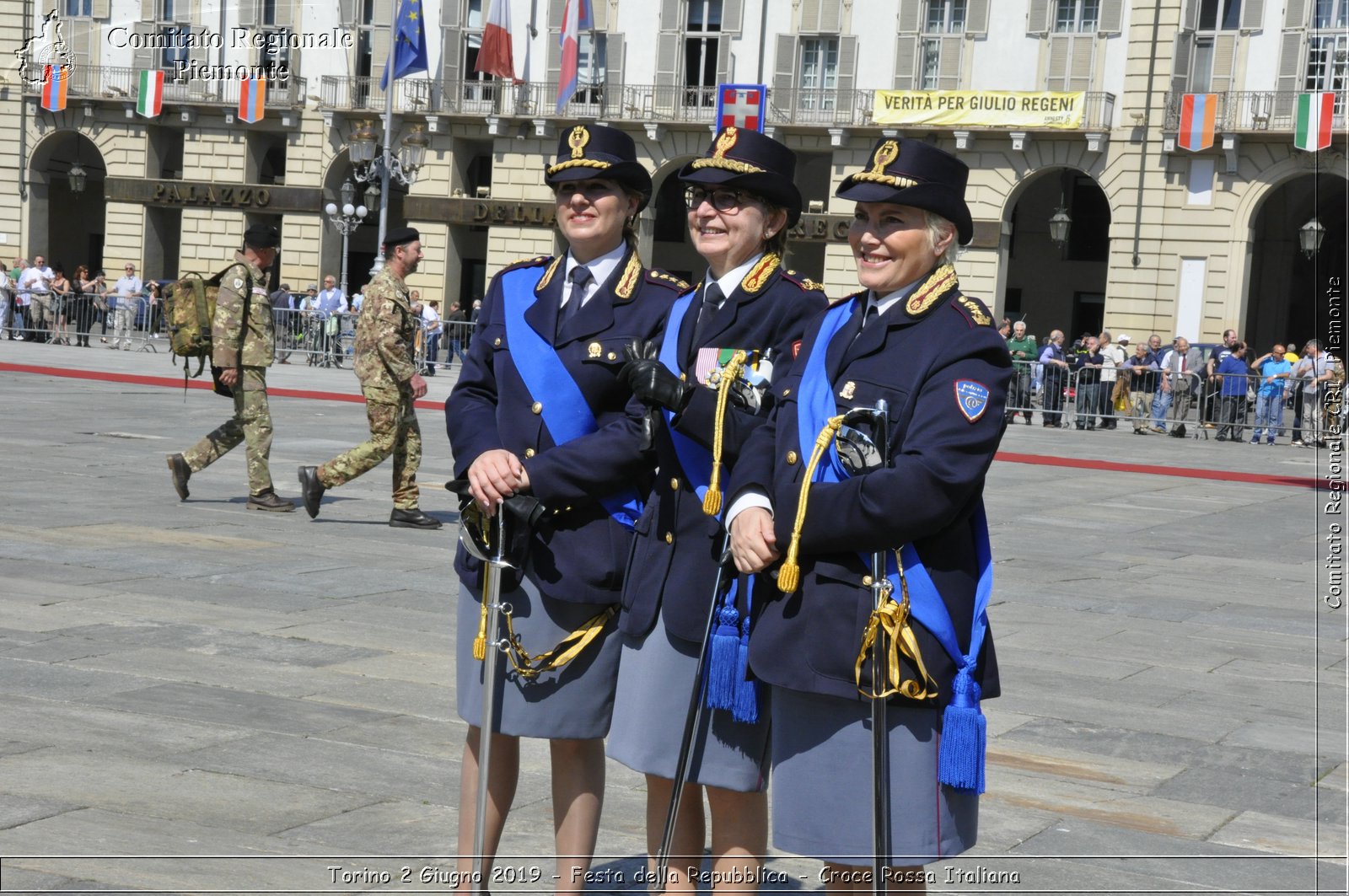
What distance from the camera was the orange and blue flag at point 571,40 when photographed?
126ft

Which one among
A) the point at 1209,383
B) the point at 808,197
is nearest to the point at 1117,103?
the point at 808,197

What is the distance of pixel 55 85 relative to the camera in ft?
141

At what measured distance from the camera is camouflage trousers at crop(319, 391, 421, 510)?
34.1 feet

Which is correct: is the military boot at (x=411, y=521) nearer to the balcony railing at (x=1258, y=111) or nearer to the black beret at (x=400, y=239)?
the black beret at (x=400, y=239)

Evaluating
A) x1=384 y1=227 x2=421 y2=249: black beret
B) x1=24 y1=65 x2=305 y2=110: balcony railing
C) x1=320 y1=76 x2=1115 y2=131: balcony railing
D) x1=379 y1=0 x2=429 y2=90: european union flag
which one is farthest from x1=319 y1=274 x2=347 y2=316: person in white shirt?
x1=384 y1=227 x2=421 y2=249: black beret

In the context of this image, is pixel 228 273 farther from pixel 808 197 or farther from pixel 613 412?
pixel 808 197

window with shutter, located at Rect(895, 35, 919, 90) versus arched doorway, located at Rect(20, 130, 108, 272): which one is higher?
window with shutter, located at Rect(895, 35, 919, 90)

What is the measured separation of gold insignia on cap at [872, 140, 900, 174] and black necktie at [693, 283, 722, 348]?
1.91ft

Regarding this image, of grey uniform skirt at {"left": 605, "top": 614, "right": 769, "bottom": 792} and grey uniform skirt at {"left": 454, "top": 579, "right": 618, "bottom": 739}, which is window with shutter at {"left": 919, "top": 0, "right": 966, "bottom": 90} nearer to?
grey uniform skirt at {"left": 454, "top": 579, "right": 618, "bottom": 739}

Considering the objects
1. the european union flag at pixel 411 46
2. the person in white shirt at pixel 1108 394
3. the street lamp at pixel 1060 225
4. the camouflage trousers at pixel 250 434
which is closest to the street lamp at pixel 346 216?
the european union flag at pixel 411 46

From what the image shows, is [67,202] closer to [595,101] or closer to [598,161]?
[595,101]

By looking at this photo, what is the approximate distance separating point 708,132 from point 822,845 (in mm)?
37526

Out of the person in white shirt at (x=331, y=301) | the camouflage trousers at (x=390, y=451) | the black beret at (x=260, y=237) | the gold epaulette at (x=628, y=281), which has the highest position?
the black beret at (x=260, y=237)

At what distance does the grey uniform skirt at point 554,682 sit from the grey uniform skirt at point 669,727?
0.36 ft
